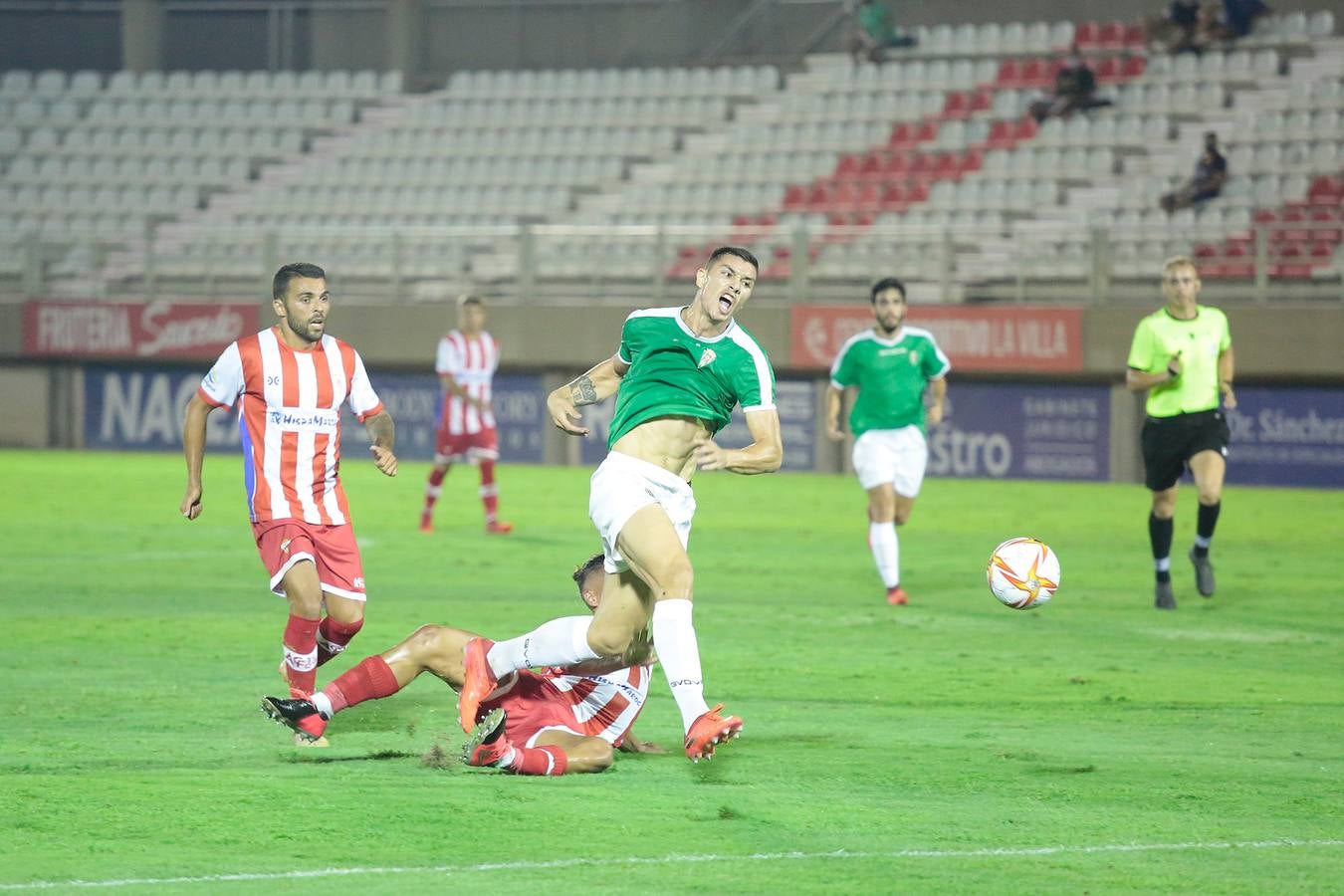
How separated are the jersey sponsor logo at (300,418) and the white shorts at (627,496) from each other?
1480 mm

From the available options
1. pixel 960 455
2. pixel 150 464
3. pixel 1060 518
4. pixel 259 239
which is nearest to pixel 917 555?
pixel 1060 518

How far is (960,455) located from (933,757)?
739 inches

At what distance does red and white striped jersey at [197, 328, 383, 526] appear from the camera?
25.5 ft

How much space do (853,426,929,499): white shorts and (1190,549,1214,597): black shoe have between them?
204 cm

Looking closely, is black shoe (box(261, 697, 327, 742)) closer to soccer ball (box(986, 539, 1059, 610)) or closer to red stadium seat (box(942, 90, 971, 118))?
soccer ball (box(986, 539, 1059, 610))

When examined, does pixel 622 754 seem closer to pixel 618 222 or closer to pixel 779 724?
pixel 779 724

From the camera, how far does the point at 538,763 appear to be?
22.4 feet

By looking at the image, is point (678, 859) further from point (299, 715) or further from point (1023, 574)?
point (1023, 574)

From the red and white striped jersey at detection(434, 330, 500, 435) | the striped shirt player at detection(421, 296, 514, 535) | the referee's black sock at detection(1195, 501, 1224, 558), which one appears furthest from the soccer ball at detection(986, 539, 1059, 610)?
the red and white striped jersey at detection(434, 330, 500, 435)

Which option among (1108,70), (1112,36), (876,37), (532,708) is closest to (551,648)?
(532,708)

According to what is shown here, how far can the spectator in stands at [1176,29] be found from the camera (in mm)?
29438

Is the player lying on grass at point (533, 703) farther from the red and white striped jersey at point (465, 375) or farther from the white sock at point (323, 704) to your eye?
the red and white striped jersey at point (465, 375)

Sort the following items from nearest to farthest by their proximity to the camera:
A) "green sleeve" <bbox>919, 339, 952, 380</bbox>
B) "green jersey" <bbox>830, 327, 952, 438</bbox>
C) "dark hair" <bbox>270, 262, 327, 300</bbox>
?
"dark hair" <bbox>270, 262, 327, 300</bbox> → "green jersey" <bbox>830, 327, 952, 438</bbox> → "green sleeve" <bbox>919, 339, 952, 380</bbox>

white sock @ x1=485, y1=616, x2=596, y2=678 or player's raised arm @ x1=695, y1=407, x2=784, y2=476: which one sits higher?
player's raised arm @ x1=695, y1=407, x2=784, y2=476
